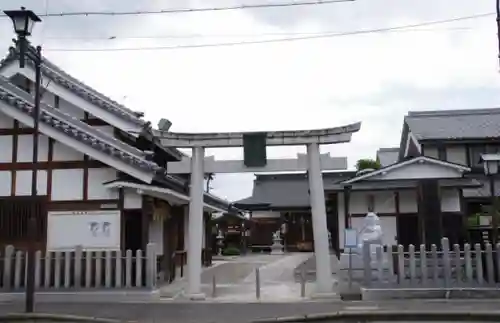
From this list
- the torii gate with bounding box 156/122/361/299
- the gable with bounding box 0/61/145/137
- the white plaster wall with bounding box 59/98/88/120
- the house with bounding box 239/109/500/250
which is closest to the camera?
the torii gate with bounding box 156/122/361/299

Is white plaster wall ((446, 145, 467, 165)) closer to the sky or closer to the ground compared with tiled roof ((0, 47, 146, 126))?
closer to the ground

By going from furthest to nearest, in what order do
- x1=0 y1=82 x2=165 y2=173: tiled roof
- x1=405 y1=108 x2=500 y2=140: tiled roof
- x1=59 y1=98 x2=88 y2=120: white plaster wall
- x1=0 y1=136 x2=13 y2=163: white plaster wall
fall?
x1=405 y1=108 x2=500 y2=140: tiled roof < x1=59 y1=98 x2=88 y2=120: white plaster wall < x1=0 y1=136 x2=13 y2=163: white plaster wall < x1=0 y1=82 x2=165 y2=173: tiled roof

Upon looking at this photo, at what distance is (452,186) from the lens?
22719 millimetres

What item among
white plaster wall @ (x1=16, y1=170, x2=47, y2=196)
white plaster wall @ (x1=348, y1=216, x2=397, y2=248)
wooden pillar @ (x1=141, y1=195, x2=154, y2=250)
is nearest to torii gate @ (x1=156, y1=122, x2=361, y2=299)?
wooden pillar @ (x1=141, y1=195, x2=154, y2=250)

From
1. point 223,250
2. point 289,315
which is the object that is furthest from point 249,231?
point 289,315

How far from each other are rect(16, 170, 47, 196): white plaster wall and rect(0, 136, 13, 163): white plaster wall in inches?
23.6

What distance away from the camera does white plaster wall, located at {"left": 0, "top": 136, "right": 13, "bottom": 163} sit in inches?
691

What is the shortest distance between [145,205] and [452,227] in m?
13.9

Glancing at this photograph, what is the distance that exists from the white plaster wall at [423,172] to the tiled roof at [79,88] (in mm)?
10564

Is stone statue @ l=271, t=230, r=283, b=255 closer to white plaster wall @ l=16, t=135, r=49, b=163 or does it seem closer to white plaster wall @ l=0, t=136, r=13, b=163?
white plaster wall @ l=16, t=135, r=49, b=163

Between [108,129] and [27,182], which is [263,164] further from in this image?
[108,129]

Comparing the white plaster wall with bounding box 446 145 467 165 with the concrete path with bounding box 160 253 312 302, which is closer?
the concrete path with bounding box 160 253 312 302

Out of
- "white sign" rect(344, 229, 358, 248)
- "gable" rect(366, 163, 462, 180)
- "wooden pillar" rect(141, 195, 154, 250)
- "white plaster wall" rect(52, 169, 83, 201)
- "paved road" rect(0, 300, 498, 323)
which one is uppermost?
"gable" rect(366, 163, 462, 180)

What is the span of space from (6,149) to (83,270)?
195 inches
